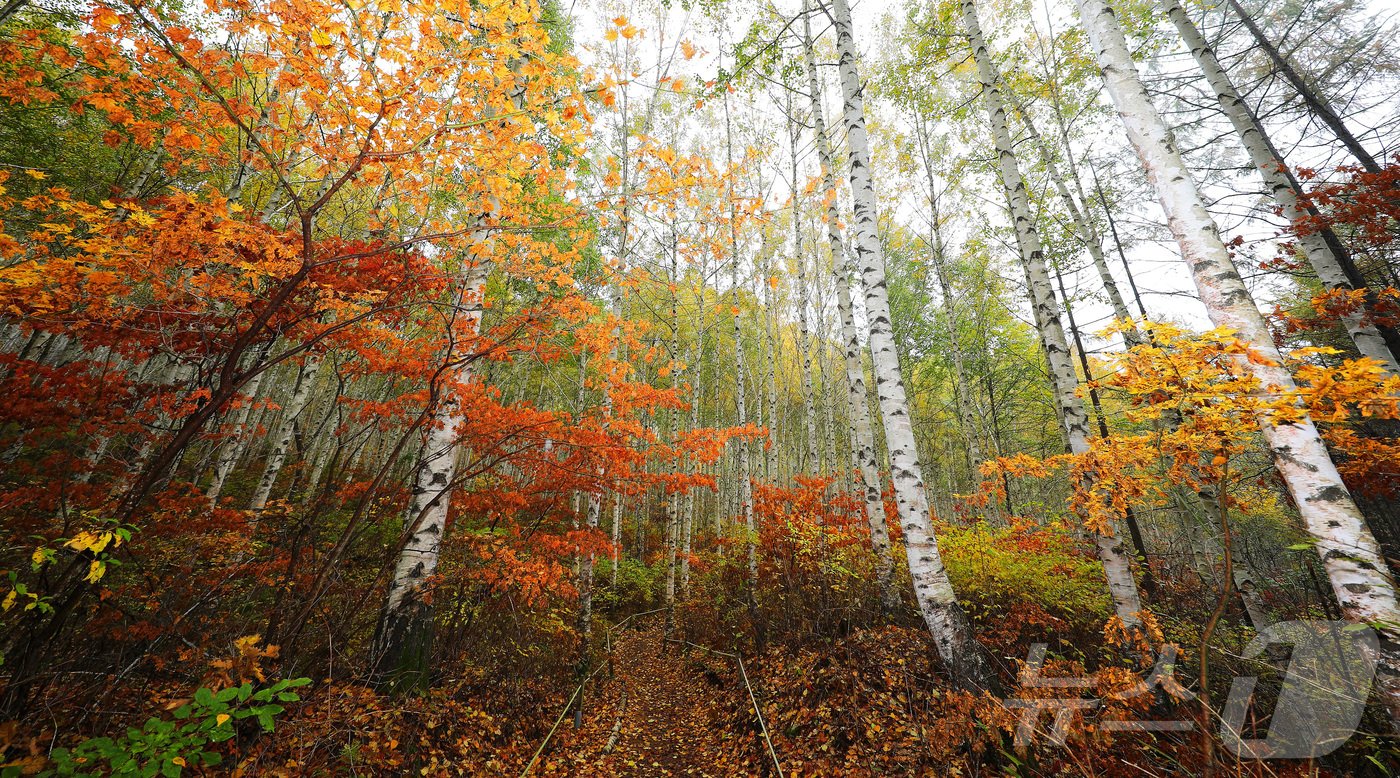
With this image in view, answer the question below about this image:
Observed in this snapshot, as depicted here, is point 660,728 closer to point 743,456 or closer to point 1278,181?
point 743,456

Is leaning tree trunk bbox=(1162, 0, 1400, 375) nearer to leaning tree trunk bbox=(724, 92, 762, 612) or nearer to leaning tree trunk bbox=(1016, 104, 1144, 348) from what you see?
leaning tree trunk bbox=(1016, 104, 1144, 348)

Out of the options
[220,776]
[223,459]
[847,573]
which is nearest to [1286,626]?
[847,573]

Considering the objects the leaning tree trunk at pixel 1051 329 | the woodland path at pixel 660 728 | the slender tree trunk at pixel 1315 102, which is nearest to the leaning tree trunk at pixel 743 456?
the woodland path at pixel 660 728

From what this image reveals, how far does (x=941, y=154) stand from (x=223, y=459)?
17.7 metres

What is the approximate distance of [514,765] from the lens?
14.7ft

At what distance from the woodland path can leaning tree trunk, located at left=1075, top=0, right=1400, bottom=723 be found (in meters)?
4.72

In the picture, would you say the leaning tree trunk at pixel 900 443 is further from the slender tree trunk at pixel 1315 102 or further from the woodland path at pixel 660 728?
the slender tree trunk at pixel 1315 102

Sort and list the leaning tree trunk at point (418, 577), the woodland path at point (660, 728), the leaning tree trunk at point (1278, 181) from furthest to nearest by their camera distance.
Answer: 1. the leaning tree trunk at point (1278, 181)
2. the woodland path at point (660, 728)
3. the leaning tree trunk at point (418, 577)

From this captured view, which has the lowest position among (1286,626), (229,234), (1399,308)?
(1286,626)

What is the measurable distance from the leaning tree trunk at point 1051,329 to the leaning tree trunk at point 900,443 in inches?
64.9

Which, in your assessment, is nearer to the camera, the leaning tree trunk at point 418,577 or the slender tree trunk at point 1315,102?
the leaning tree trunk at point 418,577

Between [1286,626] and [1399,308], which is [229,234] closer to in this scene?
[1286,626]

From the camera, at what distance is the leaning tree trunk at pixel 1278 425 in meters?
2.62

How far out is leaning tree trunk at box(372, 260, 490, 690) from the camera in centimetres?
428
